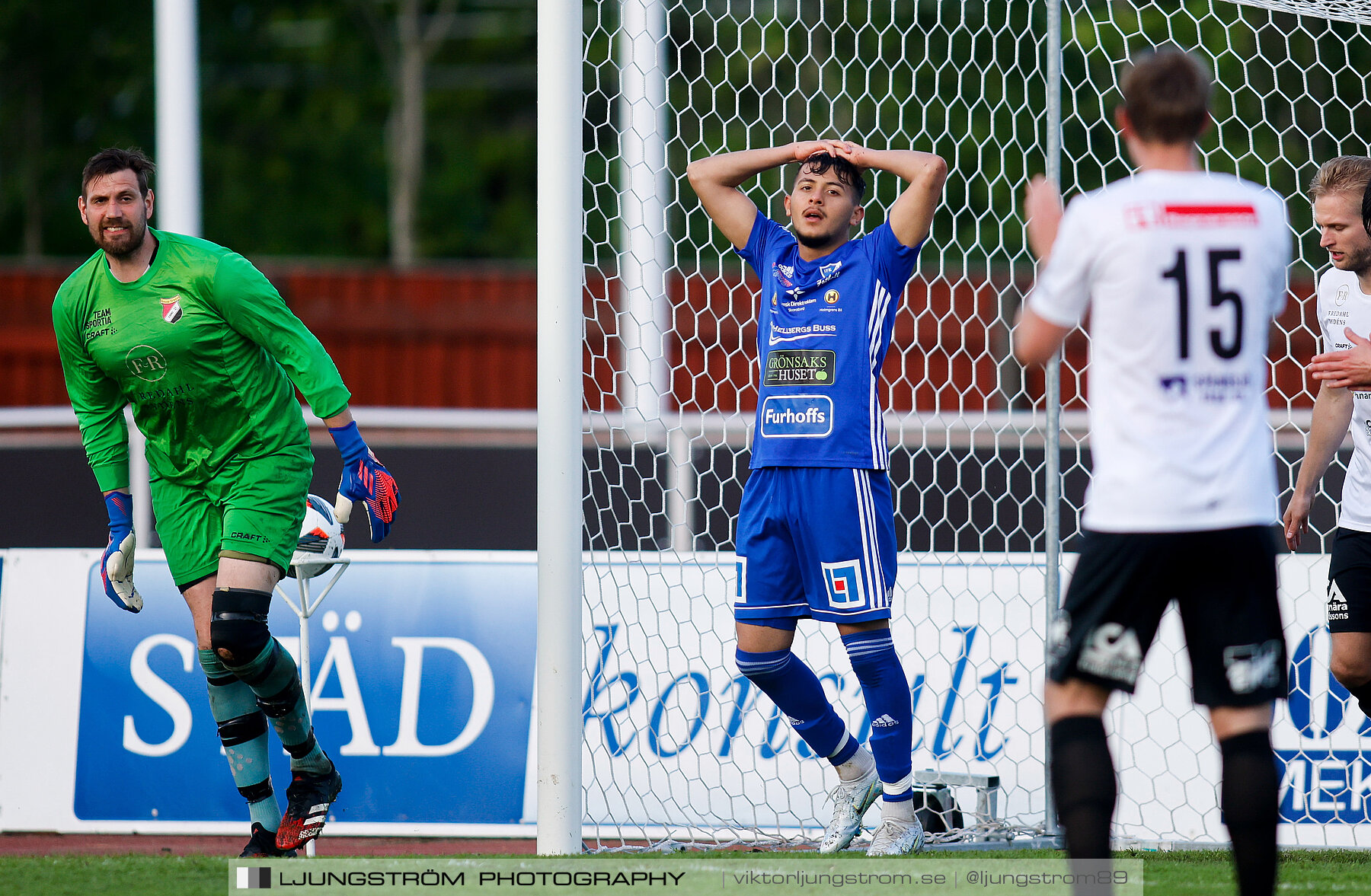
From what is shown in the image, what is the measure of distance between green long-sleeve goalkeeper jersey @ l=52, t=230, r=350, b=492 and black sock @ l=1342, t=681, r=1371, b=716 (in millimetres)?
2945

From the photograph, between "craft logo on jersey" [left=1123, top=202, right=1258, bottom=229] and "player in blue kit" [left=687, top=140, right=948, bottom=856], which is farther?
"player in blue kit" [left=687, top=140, right=948, bottom=856]

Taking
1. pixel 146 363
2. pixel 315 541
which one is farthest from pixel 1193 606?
pixel 146 363

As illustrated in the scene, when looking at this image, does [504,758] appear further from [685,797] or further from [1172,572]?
[1172,572]

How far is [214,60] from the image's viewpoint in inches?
1013

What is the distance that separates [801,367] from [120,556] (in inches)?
81.5

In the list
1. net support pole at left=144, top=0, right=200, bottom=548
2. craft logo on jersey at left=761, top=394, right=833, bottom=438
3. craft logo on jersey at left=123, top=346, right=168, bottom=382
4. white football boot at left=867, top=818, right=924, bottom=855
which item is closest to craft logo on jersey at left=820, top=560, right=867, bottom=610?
craft logo on jersey at left=761, top=394, right=833, bottom=438

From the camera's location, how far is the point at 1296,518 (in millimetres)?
4211

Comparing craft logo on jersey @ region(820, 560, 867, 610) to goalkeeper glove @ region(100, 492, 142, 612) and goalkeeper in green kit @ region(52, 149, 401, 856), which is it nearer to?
goalkeeper in green kit @ region(52, 149, 401, 856)

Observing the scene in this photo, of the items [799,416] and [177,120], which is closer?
[799,416]

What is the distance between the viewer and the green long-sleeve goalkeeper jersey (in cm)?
417

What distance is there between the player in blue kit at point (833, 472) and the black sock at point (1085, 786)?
1422 millimetres

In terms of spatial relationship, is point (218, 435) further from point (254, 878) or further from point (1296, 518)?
point (1296, 518)

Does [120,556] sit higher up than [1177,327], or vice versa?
[1177,327]

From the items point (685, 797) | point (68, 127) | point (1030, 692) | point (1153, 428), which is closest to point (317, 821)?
point (685, 797)
